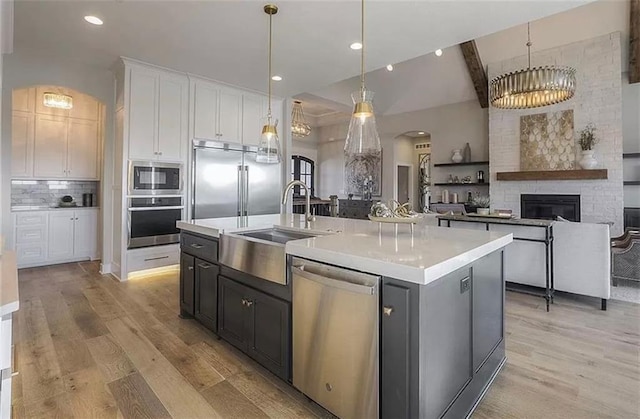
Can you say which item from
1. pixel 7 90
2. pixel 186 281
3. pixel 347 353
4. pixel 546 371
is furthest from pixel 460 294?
pixel 7 90

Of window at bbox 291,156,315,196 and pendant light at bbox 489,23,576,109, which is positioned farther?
window at bbox 291,156,315,196

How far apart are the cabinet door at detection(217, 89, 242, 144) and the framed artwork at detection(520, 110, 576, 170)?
5.23 metres

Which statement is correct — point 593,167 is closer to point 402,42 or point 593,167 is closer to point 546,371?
point 402,42

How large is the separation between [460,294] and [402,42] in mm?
3089

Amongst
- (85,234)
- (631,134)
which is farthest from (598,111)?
(85,234)

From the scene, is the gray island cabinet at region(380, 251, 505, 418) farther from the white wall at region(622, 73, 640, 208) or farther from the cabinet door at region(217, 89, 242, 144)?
the white wall at region(622, 73, 640, 208)

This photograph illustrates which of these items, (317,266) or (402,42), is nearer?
(317,266)

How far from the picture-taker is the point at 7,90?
3.97 metres

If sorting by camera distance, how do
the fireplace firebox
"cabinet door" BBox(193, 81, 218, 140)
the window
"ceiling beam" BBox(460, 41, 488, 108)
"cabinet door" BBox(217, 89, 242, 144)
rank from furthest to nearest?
the window
"ceiling beam" BBox(460, 41, 488, 108)
the fireplace firebox
"cabinet door" BBox(217, 89, 242, 144)
"cabinet door" BBox(193, 81, 218, 140)

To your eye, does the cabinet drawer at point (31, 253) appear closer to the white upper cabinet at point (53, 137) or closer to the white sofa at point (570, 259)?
the white upper cabinet at point (53, 137)

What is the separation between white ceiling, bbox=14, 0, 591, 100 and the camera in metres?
2.95

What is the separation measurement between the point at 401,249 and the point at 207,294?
65.5 inches

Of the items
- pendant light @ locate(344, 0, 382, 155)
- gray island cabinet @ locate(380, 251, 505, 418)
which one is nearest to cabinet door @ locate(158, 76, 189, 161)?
pendant light @ locate(344, 0, 382, 155)

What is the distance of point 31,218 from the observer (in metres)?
4.70
